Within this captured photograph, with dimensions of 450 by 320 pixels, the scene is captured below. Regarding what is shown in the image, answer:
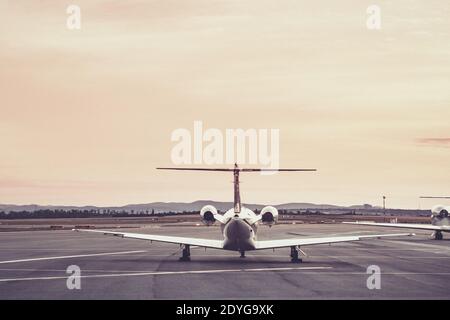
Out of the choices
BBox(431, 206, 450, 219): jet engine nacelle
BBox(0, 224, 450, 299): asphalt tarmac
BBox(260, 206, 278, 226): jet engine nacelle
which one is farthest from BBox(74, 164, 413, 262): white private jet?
BBox(431, 206, 450, 219): jet engine nacelle

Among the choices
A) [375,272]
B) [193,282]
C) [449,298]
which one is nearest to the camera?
[449,298]

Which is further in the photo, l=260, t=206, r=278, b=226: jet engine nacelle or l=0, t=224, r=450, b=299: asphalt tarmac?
l=260, t=206, r=278, b=226: jet engine nacelle

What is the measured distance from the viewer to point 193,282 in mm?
29469

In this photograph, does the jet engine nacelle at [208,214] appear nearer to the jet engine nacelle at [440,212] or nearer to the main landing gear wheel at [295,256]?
the main landing gear wheel at [295,256]

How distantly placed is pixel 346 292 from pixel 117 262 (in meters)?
18.8

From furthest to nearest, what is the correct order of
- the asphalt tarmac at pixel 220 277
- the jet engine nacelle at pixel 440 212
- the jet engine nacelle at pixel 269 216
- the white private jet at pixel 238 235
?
1. the jet engine nacelle at pixel 440 212
2. the jet engine nacelle at pixel 269 216
3. the white private jet at pixel 238 235
4. the asphalt tarmac at pixel 220 277

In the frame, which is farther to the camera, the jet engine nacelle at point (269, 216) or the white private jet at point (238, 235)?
the jet engine nacelle at point (269, 216)

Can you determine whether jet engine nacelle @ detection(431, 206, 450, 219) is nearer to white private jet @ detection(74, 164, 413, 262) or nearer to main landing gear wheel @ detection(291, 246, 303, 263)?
white private jet @ detection(74, 164, 413, 262)

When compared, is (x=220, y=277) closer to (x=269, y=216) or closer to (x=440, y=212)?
(x=269, y=216)

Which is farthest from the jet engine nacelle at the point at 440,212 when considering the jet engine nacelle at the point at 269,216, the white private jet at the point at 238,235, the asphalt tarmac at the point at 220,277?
the jet engine nacelle at the point at 269,216

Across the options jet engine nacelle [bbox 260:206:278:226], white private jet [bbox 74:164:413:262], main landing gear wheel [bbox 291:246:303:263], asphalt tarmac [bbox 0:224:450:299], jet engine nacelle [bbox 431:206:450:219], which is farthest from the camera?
jet engine nacelle [bbox 431:206:450:219]
